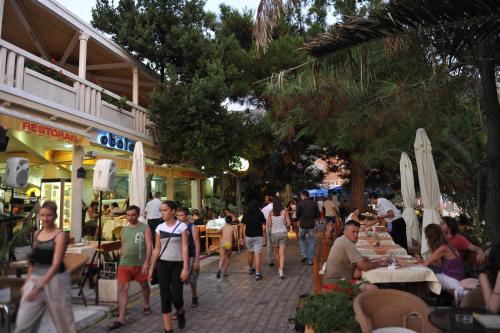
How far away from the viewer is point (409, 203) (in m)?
9.88

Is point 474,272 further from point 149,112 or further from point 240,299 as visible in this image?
point 149,112

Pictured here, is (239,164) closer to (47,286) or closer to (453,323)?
(47,286)

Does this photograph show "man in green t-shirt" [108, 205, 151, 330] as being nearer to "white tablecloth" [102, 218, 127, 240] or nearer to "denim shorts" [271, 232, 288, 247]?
"denim shorts" [271, 232, 288, 247]

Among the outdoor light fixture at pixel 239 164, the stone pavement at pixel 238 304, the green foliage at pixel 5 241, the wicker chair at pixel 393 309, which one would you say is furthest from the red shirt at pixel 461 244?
the outdoor light fixture at pixel 239 164

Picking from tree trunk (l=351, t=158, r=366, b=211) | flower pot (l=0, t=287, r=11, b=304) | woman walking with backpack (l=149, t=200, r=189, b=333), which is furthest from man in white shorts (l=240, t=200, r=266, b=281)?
tree trunk (l=351, t=158, r=366, b=211)

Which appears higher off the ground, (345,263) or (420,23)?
(420,23)

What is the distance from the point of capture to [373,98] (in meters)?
9.91

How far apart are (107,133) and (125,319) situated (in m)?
7.46

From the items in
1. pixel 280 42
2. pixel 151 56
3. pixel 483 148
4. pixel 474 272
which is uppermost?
pixel 280 42

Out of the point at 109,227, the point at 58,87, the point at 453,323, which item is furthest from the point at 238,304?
the point at 58,87

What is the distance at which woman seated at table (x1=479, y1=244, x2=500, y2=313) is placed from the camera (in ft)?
11.4

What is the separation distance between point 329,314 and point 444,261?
241cm

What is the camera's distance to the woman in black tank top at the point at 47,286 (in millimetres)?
3896

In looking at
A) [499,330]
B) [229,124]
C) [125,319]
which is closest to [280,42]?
[229,124]
